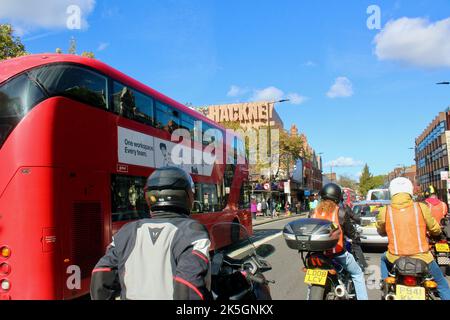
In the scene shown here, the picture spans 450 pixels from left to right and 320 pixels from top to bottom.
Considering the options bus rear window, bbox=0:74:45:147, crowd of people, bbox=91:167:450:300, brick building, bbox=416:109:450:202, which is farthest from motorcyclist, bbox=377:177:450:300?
brick building, bbox=416:109:450:202

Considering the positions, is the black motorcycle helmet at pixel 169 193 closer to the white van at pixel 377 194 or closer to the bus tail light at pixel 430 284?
the bus tail light at pixel 430 284

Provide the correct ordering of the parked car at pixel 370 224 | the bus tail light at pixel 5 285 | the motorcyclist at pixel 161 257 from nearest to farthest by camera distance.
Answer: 1. the motorcyclist at pixel 161 257
2. the bus tail light at pixel 5 285
3. the parked car at pixel 370 224

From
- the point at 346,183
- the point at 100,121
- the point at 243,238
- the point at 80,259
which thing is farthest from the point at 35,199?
the point at 346,183

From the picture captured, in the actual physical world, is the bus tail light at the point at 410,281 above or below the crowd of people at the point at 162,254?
below

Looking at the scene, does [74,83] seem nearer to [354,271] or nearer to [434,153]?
[354,271]

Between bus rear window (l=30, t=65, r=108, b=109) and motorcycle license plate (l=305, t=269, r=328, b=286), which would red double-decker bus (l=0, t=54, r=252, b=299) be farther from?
motorcycle license plate (l=305, t=269, r=328, b=286)

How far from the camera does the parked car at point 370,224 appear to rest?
12.2 meters

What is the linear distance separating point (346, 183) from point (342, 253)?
438 ft

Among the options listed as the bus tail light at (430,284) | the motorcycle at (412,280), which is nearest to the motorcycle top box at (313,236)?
the motorcycle at (412,280)

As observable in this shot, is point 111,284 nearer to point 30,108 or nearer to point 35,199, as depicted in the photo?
point 35,199

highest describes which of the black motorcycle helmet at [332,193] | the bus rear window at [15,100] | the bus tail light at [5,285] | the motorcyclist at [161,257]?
the bus rear window at [15,100]

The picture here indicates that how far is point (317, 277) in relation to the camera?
15.2 ft

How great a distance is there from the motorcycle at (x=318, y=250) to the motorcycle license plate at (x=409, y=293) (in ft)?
2.05

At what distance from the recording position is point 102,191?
7.02 m
